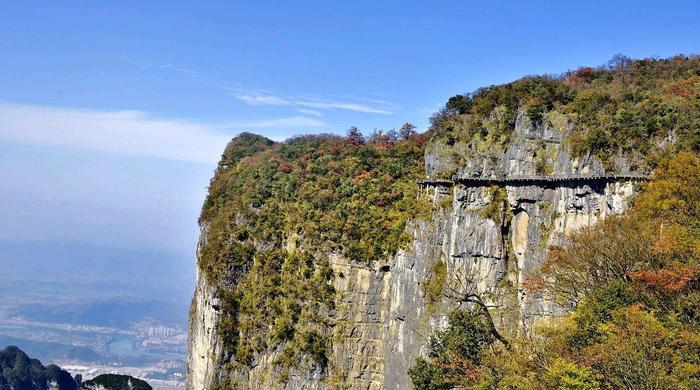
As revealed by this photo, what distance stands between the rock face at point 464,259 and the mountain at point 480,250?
0.32 ft

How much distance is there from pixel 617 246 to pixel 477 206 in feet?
36.4

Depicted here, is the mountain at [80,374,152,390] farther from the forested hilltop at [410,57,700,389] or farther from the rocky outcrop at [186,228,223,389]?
the forested hilltop at [410,57,700,389]

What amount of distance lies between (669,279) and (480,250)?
1357 cm

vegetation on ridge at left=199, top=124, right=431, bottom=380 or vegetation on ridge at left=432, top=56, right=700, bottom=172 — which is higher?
vegetation on ridge at left=432, top=56, right=700, bottom=172

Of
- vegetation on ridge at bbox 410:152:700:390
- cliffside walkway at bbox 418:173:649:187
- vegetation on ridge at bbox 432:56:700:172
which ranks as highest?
vegetation on ridge at bbox 432:56:700:172

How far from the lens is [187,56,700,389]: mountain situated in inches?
1030

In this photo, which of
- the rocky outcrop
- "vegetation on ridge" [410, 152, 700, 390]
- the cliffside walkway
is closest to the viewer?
"vegetation on ridge" [410, 152, 700, 390]

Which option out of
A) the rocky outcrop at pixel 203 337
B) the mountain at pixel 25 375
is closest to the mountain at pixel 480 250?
the rocky outcrop at pixel 203 337

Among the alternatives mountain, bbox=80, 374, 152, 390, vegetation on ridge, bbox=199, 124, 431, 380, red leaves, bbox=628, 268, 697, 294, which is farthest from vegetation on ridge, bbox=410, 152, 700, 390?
mountain, bbox=80, 374, 152, 390

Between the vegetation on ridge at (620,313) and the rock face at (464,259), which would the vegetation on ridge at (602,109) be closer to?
the rock face at (464,259)

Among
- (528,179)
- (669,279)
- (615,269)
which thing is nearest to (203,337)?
(528,179)

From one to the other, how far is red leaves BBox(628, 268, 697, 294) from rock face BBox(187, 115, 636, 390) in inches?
224

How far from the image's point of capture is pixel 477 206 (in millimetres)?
38875

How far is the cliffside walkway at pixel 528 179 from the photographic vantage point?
31.4 metres
